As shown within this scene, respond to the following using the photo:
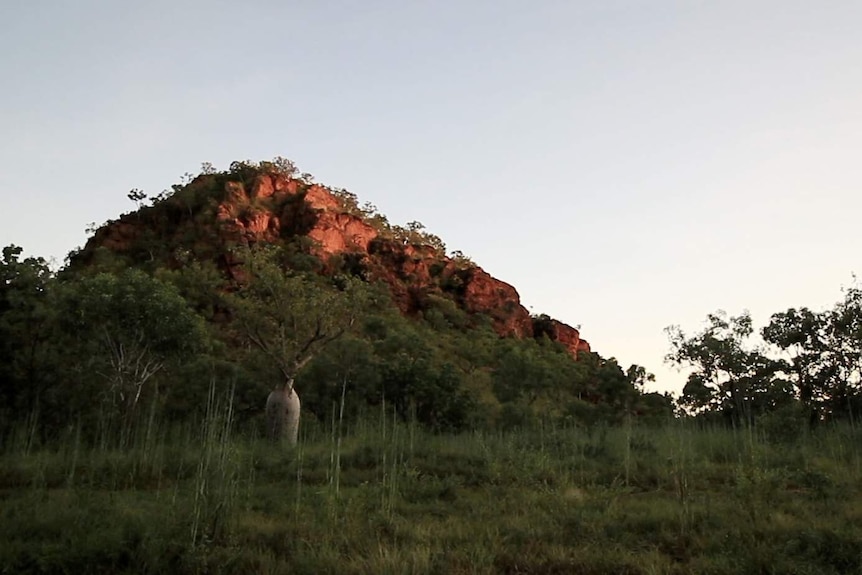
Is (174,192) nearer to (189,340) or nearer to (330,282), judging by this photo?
(330,282)

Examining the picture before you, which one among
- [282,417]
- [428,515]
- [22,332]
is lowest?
[428,515]

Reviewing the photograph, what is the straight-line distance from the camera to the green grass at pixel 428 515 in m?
5.13

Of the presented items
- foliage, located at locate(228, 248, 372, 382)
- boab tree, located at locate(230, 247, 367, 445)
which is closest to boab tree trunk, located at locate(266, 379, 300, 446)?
boab tree, located at locate(230, 247, 367, 445)

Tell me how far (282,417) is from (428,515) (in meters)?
6.83

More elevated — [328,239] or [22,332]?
[328,239]

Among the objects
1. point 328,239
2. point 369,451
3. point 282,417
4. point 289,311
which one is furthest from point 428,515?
point 328,239

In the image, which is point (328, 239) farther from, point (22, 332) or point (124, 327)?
point (22, 332)

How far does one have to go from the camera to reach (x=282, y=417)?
12914 mm

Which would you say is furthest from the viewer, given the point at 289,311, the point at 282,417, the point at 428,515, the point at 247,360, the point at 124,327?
the point at 247,360

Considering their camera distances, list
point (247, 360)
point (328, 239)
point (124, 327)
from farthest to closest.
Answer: point (328, 239) → point (247, 360) → point (124, 327)

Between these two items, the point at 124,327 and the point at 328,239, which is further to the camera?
the point at 328,239

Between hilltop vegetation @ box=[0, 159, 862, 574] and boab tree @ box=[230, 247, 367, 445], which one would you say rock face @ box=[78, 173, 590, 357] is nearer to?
hilltop vegetation @ box=[0, 159, 862, 574]

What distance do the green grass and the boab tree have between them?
14.9 ft

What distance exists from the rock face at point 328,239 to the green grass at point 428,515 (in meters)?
36.3
